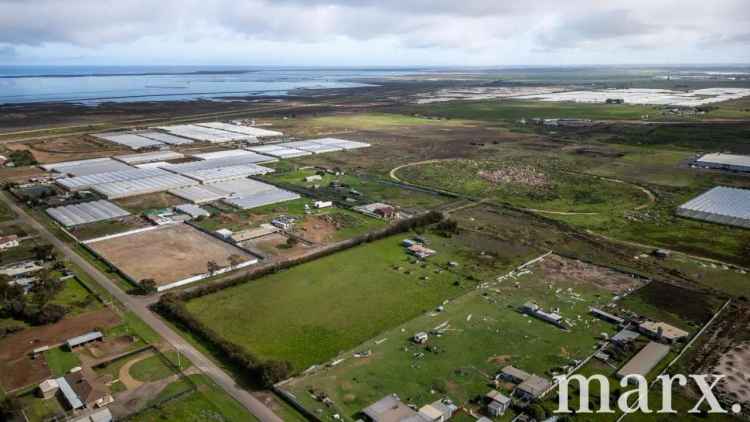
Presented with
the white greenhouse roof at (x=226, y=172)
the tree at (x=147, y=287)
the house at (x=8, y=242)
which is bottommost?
the tree at (x=147, y=287)

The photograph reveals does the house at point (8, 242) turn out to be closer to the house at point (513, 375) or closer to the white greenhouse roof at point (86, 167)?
the white greenhouse roof at point (86, 167)

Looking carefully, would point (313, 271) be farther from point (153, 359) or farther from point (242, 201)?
point (242, 201)

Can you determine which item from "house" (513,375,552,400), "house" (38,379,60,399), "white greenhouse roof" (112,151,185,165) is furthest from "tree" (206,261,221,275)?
"white greenhouse roof" (112,151,185,165)

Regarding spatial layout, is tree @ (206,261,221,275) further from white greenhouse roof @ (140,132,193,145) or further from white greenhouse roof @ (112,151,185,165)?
white greenhouse roof @ (140,132,193,145)

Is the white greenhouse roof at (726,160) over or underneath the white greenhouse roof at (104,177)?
over

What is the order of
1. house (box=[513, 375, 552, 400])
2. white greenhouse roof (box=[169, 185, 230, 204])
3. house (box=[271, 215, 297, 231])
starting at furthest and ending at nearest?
white greenhouse roof (box=[169, 185, 230, 204]), house (box=[271, 215, 297, 231]), house (box=[513, 375, 552, 400])

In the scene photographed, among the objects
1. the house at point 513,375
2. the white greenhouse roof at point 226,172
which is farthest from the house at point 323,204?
the house at point 513,375
